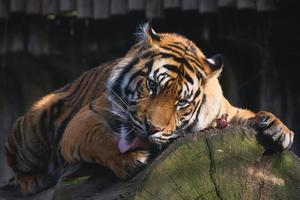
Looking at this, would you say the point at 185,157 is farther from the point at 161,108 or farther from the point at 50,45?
the point at 50,45

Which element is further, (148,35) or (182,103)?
(148,35)

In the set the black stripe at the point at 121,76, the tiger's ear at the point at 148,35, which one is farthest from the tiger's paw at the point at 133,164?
the tiger's ear at the point at 148,35

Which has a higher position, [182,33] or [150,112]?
[150,112]

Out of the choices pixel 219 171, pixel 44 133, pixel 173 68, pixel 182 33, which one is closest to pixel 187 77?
pixel 173 68

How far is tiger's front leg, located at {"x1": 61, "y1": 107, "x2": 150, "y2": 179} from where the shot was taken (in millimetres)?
4480

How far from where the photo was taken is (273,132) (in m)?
4.23

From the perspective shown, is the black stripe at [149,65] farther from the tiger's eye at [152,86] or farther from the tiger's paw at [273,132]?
the tiger's paw at [273,132]

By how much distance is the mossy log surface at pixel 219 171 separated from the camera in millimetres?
3939

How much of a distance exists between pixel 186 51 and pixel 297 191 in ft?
3.79

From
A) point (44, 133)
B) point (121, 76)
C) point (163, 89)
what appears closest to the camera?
point (163, 89)

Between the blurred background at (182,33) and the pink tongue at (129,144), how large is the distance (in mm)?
4322

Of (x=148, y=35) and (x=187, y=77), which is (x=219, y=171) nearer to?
(x=187, y=77)

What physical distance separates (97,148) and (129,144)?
0.25 meters

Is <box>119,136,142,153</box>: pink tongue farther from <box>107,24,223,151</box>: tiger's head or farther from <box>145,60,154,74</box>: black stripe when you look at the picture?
<box>145,60,154,74</box>: black stripe
